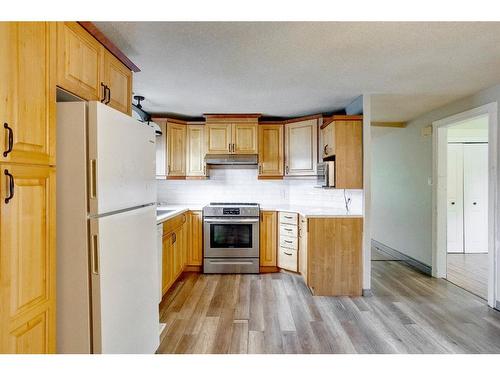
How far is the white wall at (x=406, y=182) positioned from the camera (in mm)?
3828

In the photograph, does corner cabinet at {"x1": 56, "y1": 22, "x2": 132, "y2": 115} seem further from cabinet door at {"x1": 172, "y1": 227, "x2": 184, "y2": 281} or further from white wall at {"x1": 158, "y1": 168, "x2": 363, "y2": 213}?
white wall at {"x1": 158, "y1": 168, "x2": 363, "y2": 213}

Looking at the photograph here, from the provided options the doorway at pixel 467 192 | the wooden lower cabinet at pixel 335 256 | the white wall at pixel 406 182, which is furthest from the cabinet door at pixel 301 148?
the doorway at pixel 467 192

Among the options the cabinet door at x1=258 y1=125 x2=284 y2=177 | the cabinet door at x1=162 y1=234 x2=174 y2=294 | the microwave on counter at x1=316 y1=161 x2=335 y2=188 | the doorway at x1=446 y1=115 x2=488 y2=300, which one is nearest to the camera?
the cabinet door at x1=162 y1=234 x2=174 y2=294

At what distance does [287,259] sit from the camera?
3738mm

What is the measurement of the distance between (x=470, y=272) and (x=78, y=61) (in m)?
4.82

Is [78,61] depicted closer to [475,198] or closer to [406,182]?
[406,182]

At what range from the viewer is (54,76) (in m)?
1.29

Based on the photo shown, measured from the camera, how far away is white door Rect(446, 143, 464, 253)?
4.80m

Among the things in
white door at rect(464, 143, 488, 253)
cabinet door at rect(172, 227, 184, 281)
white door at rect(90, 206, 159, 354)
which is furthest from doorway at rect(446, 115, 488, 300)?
white door at rect(90, 206, 159, 354)

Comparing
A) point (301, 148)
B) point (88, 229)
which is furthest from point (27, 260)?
point (301, 148)

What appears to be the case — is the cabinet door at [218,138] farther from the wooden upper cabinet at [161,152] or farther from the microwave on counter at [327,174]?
the microwave on counter at [327,174]

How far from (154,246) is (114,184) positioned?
641 millimetres

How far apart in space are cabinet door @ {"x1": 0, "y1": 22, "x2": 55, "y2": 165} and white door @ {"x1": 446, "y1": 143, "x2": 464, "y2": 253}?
5.49 metres
